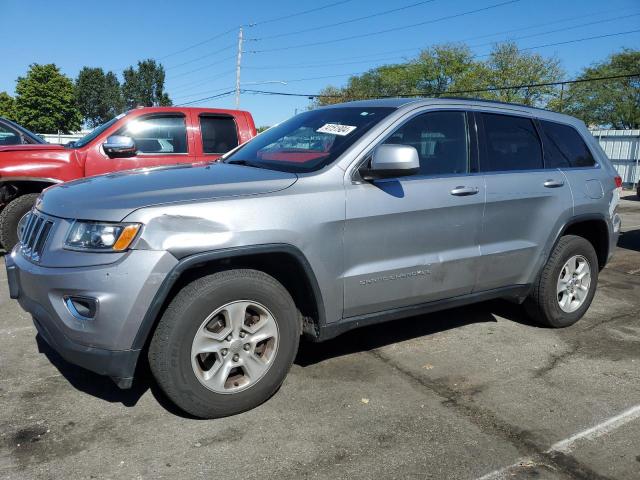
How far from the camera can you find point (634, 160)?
75.4ft

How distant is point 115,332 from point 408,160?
1846 mm

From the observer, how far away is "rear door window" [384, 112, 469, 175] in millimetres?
3785

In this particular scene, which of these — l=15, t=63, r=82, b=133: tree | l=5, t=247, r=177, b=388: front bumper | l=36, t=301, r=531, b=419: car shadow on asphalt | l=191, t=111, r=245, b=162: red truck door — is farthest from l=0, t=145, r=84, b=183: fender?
l=15, t=63, r=82, b=133: tree

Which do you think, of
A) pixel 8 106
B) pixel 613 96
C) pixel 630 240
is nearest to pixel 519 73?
pixel 613 96

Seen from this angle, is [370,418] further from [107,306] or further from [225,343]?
[107,306]

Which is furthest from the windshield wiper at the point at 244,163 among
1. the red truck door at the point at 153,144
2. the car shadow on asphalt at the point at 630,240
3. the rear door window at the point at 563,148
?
the car shadow on asphalt at the point at 630,240

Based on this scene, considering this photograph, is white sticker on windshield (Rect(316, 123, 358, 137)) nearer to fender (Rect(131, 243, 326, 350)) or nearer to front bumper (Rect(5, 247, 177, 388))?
fender (Rect(131, 243, 326, 350))

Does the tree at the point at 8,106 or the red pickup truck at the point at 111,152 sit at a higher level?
the tree at the point at 8,106

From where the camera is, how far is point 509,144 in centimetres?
430

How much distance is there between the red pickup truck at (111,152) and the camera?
6730 mm

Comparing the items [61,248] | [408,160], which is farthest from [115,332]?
[408,160]

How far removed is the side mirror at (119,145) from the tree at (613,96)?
5084 cm

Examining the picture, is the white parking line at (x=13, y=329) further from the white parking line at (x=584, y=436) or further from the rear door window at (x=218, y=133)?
the white parking line at (x=584, y=436)

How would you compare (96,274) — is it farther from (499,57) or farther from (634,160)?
(499,57)
